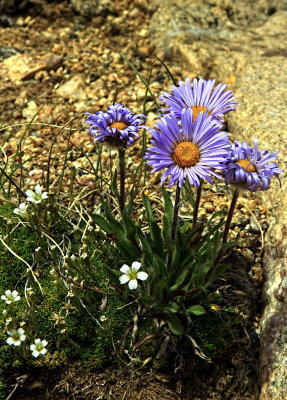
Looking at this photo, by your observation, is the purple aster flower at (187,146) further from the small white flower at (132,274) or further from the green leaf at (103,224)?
the green leaf at (103,224)

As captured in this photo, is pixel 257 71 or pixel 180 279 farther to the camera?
pixel 257 71

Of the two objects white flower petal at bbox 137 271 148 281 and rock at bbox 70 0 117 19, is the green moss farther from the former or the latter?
rock at bbox 70 0 117 19

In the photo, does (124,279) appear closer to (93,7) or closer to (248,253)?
(248,253)

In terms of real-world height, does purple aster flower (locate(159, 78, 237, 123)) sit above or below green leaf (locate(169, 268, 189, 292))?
above

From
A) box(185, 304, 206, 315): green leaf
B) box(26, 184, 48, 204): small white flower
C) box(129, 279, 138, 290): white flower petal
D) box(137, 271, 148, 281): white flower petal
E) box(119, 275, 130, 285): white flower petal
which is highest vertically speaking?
box(26, 184, 48, 204): small white flower

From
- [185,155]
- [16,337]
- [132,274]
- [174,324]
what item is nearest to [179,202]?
[185,155]

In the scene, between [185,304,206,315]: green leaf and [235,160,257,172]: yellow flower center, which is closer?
[235,160,257,172]: yellow flower center

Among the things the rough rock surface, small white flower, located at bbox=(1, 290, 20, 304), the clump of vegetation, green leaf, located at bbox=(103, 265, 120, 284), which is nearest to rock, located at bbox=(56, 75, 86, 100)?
the rough rock surface

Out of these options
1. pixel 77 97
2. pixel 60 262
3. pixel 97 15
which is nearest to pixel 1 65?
pixel 77 97

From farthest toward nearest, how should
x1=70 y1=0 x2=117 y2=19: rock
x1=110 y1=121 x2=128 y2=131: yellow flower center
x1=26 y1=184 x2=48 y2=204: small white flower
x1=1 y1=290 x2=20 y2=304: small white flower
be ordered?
x1=70 y1=0 x2=117 y2=19: rock → x1=26 y1=184 x2=48 y2=204: small white flower → x1=1 y1=290 x2=20 y2=304: small white flower → x1=110 y1=121 x2=128 y2=131: yellow flower center
